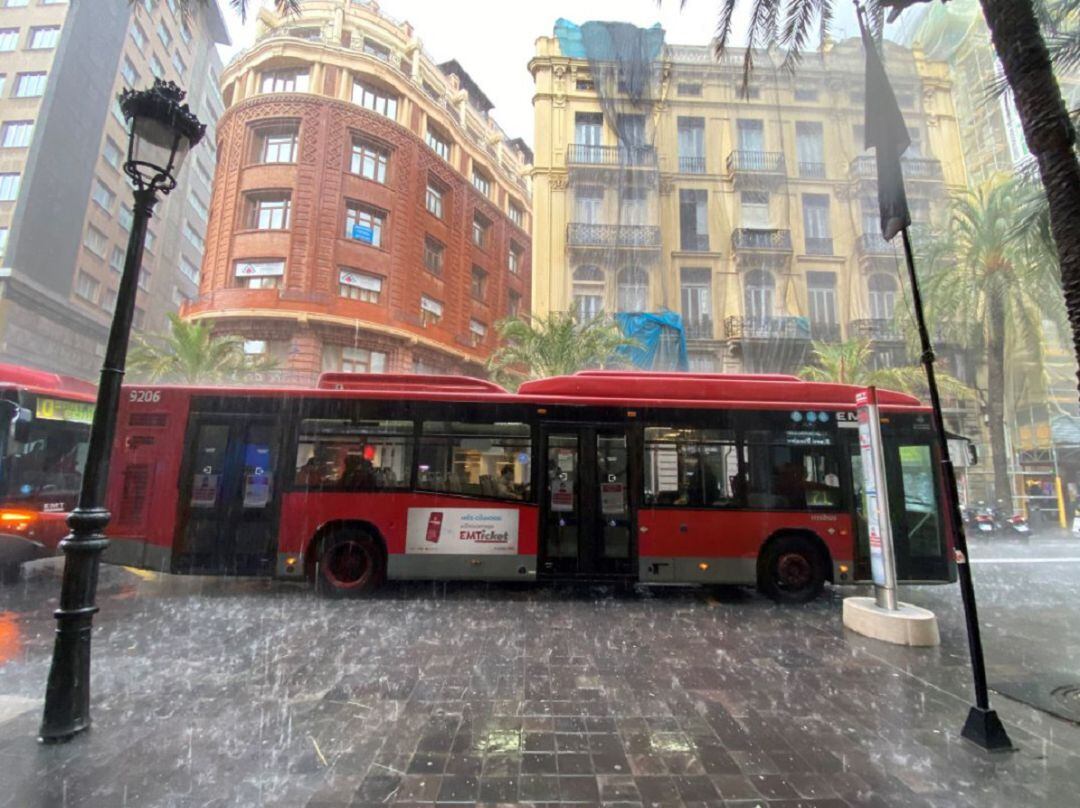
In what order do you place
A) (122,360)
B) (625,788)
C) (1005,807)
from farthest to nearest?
(122,360)
(625,788)
(1005,807)

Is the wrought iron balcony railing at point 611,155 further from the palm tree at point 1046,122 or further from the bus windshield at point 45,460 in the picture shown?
the bus windshield at point 45,460

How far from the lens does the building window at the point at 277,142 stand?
71.3ft

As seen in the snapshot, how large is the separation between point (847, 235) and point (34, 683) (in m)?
25.1

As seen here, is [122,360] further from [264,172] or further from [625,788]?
[264,172]

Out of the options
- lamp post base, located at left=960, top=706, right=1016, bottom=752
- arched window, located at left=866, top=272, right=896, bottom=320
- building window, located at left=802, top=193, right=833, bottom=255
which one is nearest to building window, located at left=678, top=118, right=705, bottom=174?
building window, located at left=802, top=193, right=833, bottom=255

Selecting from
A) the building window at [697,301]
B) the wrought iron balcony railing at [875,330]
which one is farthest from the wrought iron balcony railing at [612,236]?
the wrought iron balcony railing at [875,330]

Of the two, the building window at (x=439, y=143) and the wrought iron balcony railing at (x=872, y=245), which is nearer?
the wrought iron balcony railing at (x=872, y=245)

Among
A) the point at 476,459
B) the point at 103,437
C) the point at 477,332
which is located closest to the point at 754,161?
the point at 477,332

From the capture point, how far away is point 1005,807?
2.51m

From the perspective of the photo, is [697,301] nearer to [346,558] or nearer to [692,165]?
[692,165]

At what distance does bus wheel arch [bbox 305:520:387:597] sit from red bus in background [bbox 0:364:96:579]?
3.55 meters

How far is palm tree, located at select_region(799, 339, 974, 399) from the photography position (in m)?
17.4

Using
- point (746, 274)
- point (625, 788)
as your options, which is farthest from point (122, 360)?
point (746, 274)

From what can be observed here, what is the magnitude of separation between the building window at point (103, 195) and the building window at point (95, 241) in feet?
4.69
